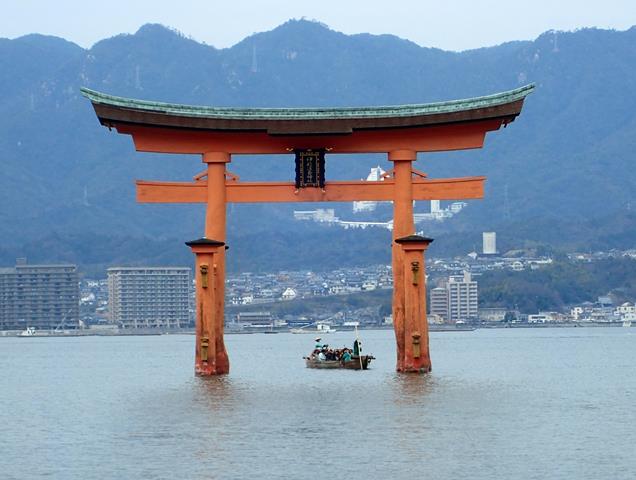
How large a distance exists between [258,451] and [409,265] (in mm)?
15905

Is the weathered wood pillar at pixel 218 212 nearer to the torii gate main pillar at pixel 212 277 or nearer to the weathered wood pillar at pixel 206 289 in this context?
the torii gate main pillar at pixel 212 277

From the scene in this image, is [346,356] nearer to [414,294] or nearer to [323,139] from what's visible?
[414,294]

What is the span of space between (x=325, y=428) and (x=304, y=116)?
1457 cm

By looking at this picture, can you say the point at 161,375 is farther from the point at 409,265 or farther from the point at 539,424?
the point at 539,424

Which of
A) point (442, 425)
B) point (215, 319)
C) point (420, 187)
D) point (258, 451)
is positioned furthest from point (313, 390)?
point (258, 451)

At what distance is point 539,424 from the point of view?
39.2 metres

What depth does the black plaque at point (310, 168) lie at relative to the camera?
51438mm

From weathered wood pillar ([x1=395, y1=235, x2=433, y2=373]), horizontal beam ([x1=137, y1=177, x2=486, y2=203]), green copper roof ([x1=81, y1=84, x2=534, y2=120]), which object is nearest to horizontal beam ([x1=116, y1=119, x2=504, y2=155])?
green copper roof ([x1=81, y1=84, x2=534, y2=120])

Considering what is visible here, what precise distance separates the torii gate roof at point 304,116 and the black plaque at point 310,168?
129 centimetres

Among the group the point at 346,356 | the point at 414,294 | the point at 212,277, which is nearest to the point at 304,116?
the point at 212,277

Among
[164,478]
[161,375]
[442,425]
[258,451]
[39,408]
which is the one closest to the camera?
[164,478]

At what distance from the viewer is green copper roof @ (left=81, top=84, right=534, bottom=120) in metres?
49.9

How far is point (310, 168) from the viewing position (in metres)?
51.7

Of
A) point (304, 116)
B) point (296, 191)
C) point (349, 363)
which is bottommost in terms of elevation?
point (349, 363)
